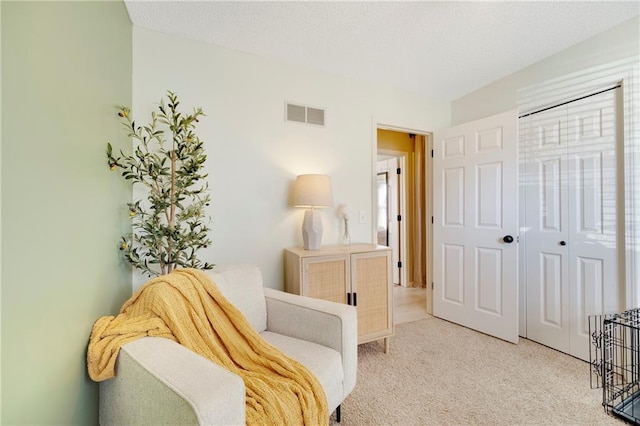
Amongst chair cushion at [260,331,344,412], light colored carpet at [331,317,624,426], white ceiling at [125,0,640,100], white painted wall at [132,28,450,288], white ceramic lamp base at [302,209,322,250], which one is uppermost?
white ceiling at [125,0,640,100]

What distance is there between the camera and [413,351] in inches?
92.0

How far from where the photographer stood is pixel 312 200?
218 centimetres

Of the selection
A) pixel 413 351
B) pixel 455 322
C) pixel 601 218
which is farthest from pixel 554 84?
pixel 413 351

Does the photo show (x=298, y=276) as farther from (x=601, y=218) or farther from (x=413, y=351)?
(x=601, y=218)

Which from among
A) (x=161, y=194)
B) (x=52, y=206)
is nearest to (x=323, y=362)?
(x=52, y=206)

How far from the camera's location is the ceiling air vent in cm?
246

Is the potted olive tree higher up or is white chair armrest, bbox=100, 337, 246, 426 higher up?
the potted olive tree

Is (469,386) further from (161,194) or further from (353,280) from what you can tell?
(161,194)

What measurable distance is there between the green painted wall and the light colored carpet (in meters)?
1.29

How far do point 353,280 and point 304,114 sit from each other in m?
1.48

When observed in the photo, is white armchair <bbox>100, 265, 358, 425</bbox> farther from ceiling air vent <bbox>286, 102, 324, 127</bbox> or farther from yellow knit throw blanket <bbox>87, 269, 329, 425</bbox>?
ceiling air vent <bbox>286, 102, 324, 127</bbox>

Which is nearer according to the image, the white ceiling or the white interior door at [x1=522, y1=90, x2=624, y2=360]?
the white ceiling

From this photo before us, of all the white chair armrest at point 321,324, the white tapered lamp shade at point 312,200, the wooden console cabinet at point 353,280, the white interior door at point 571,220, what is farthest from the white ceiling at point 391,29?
the white chair armrest at point 321,324

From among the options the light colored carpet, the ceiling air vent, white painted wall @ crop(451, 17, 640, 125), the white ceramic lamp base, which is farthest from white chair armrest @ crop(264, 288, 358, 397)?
white painted wall @ crop(451, 17, 640, 125)
